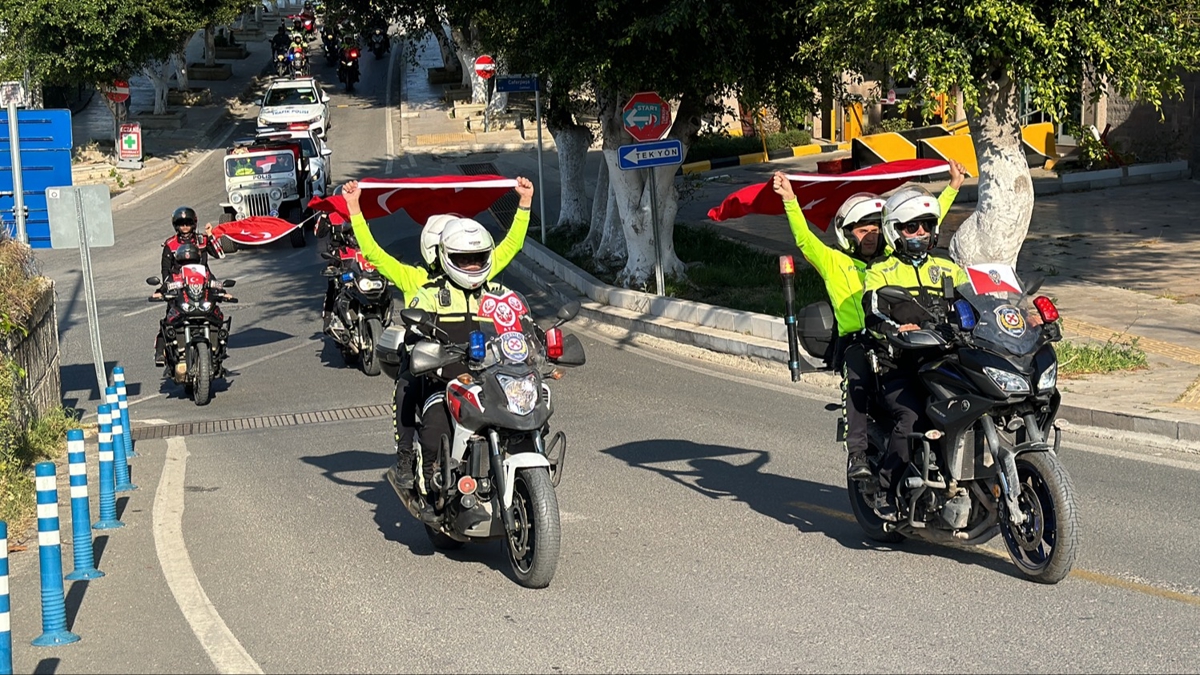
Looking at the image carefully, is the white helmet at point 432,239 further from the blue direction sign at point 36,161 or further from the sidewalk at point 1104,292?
the blue direction sign at point 36,161

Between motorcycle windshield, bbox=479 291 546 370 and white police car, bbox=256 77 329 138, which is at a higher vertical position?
white police car, bbox=256 77 329 138

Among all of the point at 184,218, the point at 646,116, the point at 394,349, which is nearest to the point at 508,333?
the point at 394,349

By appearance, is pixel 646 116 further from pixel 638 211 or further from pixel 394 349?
pixel 394 349

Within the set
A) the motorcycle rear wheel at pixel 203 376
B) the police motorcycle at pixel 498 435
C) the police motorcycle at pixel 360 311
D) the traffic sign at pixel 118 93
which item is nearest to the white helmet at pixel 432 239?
the police motorcycle at pixel 498 435

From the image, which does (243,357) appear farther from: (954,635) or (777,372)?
(954,635)

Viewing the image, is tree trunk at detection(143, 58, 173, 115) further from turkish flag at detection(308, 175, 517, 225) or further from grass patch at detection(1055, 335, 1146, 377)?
grass patch at detection(1055, 335, 1146, 377)

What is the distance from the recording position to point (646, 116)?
62.4ft

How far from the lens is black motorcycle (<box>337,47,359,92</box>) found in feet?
188

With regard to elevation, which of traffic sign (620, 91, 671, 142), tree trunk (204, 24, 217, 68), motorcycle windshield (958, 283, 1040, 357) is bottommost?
motorcycle windshield (958, 283, 1040, 357)

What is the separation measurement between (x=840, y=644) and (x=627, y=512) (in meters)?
2.98

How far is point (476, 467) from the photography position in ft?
25.1

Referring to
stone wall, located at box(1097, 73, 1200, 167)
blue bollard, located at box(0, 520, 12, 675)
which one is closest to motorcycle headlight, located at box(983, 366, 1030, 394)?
blue bollard, located at box(0, 520, 12, 675)

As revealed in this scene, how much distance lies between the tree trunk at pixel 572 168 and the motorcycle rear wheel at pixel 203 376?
11.4 m

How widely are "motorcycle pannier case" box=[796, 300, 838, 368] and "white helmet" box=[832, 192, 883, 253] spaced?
1.17 feet
